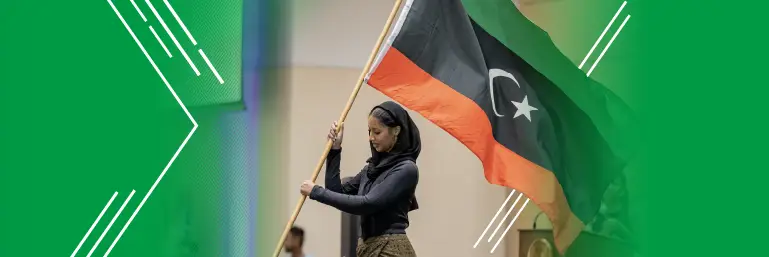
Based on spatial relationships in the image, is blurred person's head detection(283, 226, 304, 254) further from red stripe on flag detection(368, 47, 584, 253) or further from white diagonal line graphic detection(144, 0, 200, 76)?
red stripe on flag detection(368, 47, 584, 253)

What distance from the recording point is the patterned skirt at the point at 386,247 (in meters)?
4.04

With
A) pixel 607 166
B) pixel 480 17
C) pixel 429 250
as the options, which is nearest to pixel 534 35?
pixel 480 17

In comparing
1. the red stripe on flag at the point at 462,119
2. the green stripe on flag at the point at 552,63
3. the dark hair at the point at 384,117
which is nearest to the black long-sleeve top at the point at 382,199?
the dark hair at the point at 384,117

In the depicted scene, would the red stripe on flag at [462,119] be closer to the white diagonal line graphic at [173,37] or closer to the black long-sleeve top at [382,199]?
the black long-sleeve top at [382,199]

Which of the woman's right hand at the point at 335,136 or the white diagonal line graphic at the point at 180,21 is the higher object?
the white diagonal line graphic at the point at 180,21

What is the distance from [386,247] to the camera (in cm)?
404

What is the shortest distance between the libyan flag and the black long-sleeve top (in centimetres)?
36

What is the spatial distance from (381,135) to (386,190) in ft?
0.72

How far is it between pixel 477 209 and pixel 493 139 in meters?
3.05

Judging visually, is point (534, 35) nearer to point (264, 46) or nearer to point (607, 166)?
point (607, 166)

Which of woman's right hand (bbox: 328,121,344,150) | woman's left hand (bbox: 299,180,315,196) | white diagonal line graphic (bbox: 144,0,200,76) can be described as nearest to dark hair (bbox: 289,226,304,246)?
white diagonal line graphic (bbox: 144,0,200,76)

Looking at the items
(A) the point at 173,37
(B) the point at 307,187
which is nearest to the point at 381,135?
(B) the point at 307,187

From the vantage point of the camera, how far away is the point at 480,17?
446 cm

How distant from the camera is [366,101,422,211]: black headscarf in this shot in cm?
407
